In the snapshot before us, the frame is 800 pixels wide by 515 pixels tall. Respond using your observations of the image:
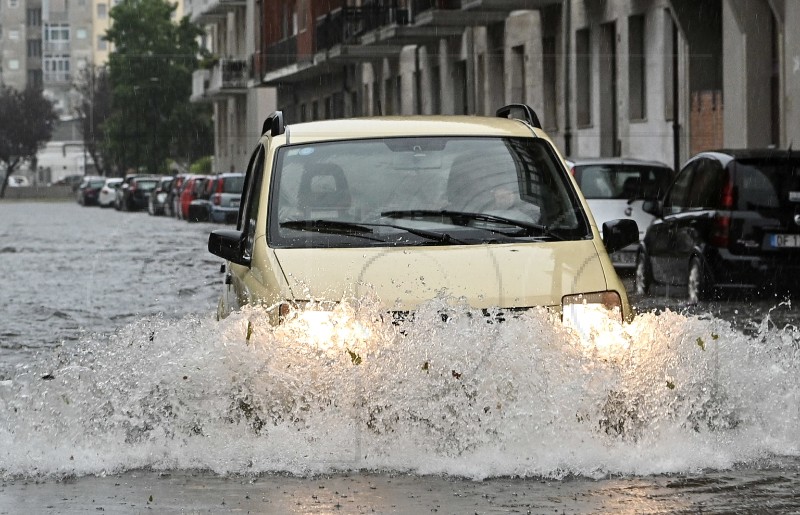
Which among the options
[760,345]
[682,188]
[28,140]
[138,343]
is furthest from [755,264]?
[28,140]

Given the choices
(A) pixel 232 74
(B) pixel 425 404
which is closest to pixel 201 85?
(A) pixel 232 74

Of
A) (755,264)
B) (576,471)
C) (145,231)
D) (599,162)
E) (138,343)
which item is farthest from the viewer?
(145,231)

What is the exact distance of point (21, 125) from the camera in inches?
5133

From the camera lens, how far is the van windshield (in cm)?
796

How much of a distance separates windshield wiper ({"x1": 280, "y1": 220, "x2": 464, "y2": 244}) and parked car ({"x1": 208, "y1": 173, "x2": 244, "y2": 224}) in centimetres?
3698

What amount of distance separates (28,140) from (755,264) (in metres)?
118

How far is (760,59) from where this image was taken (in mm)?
27547

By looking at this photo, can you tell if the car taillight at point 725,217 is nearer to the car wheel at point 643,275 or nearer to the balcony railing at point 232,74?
the car wheel at point 643,275

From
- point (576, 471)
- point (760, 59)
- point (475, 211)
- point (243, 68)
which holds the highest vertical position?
point (243, 68)

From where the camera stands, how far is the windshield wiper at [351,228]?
25.7 feet

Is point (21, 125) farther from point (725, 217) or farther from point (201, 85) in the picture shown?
point (725, 217)

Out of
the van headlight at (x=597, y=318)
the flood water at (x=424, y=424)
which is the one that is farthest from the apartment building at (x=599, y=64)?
the flood water at (x=424, y=424)

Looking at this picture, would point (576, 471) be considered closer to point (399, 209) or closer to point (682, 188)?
point (399, 209)

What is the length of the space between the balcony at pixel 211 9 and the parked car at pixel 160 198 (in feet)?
46.5
